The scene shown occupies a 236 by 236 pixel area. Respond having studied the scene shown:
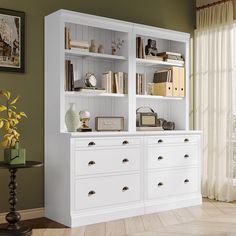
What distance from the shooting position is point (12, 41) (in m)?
4.31

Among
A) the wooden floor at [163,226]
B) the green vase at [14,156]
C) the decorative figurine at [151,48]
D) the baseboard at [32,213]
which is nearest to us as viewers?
the green vase at [14,156]

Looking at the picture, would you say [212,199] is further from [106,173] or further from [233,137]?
[106,173]

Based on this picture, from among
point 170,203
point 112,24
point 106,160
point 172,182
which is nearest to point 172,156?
point 172,182

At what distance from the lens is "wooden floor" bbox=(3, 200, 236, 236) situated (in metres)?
3.84

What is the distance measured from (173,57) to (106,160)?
1676 mm

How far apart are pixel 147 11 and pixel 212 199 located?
2.55 meters

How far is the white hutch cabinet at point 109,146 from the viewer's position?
415 centimetres

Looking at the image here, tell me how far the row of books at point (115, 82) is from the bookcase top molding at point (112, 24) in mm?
492

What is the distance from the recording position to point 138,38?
4895mm

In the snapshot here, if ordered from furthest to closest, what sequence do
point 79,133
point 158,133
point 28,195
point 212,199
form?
1. point 212,199
2. point 158,133
3. point 28,195
4. point 79,133

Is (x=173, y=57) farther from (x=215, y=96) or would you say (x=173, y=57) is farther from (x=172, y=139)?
(x=172, y=139)

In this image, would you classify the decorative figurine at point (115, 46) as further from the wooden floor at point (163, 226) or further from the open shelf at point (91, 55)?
the wooden floor at point (163, 226)

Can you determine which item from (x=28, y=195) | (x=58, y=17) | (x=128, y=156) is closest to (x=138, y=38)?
(x=58, y=17)

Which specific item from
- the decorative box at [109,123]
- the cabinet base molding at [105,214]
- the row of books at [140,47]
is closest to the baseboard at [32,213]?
the cabinet base molding at [105,214]
